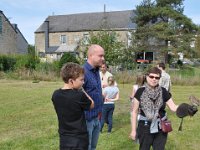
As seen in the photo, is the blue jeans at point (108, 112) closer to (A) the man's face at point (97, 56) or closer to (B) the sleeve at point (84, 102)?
(A) the man's face at point (97, 56)

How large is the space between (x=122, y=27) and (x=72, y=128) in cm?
5975

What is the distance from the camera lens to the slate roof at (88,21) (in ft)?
212

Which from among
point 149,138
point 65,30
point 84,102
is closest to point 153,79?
point 149,138

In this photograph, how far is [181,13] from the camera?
5134 centimetres

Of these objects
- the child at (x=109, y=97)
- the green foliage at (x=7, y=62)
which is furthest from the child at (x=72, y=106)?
the green foliage at (x=7, y=62)

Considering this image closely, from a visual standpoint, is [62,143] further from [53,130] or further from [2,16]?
[2,16]

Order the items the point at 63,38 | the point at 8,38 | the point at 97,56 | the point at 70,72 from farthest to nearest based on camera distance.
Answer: the point at 63,38 < the point at 8,38 < the point at 97,56 < the point at 70,72

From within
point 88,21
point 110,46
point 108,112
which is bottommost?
point 108,112

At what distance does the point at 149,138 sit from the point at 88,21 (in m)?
64.0

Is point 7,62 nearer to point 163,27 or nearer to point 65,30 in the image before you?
point 163,27

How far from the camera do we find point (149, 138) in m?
5.69

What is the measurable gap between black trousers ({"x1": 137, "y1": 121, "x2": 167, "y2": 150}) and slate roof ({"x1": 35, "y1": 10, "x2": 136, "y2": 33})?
5720cm

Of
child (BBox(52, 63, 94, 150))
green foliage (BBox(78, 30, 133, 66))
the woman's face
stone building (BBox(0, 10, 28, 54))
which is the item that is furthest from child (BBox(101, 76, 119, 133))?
stone building (BBox(0, 10, 28, 54))

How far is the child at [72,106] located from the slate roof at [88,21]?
58.1 m
